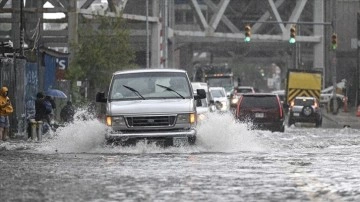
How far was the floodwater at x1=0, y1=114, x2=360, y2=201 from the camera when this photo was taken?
1407 cm

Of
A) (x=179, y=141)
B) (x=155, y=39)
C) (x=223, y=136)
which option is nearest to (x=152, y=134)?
(x=179, y=141)

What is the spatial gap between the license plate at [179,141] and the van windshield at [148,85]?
41.1 inches

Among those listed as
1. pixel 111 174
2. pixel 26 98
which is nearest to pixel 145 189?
pixel 111 174

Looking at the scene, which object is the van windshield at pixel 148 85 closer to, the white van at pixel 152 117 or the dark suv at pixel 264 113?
the white van at pixel 152 117

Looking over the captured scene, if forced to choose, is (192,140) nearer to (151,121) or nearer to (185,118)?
(185,118)

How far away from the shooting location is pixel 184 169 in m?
18.5

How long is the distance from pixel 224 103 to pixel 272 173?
43.3m

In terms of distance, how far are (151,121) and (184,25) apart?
102520 millimetres

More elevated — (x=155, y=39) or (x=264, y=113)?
(x=155, y=39)

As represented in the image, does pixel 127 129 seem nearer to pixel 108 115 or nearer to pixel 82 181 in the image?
pixel 108 115

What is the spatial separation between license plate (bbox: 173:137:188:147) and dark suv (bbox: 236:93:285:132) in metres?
18.5

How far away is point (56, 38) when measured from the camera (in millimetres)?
81312

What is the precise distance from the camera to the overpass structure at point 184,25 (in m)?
66.4

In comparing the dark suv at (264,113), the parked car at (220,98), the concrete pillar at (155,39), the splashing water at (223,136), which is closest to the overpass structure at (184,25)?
the concrete pillar at (155,39)
